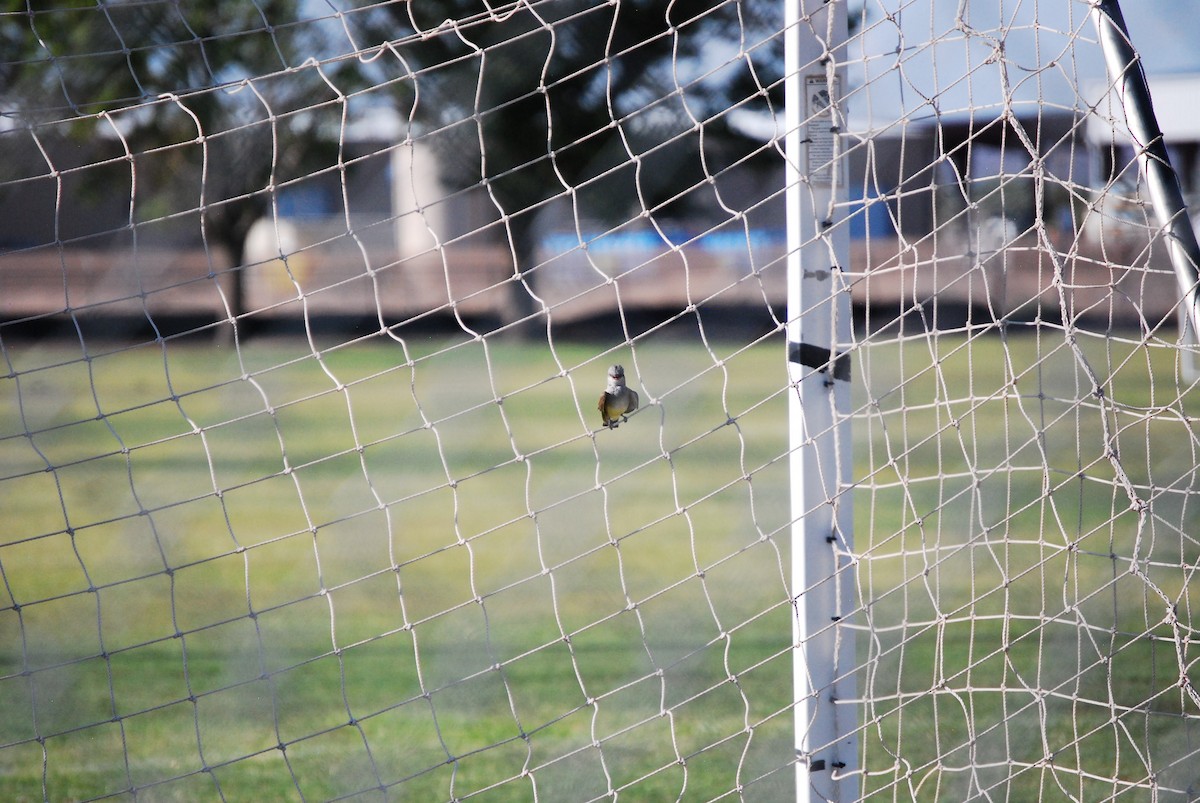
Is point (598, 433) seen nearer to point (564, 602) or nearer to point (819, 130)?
point (564, 602)

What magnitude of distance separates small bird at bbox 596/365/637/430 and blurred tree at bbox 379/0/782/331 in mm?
4662

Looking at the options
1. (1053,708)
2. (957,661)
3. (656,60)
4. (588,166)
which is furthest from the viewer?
(588,166)

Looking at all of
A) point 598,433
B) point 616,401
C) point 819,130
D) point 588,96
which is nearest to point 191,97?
point 588,96

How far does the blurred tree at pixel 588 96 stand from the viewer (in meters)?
7.18

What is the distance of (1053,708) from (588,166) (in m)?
8.00

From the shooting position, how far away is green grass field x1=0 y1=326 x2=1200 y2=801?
6.15 ft

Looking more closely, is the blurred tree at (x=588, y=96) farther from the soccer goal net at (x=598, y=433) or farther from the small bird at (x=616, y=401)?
the small bird at (x=616, y=401)

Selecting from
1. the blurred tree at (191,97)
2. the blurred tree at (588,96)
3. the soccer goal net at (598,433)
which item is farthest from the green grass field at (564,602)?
the blurred tree at (588,96)

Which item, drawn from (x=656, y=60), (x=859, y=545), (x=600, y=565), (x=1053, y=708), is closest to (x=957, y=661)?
(x=1053, y=708)

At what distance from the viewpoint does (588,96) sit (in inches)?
336

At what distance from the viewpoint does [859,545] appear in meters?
3.64

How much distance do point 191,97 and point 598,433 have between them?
3.79m

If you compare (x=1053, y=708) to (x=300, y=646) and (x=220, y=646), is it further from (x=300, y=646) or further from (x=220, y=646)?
(x=220, y=646)

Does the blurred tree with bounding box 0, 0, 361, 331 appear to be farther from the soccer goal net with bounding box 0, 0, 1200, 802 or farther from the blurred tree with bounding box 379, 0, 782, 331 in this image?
the blurred tree with bounding box 379, 0, 782, 331
